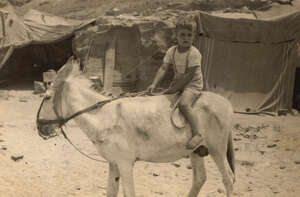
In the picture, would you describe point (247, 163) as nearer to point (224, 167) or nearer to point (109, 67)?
point (224, 167)

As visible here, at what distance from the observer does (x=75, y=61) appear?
12.3 feet

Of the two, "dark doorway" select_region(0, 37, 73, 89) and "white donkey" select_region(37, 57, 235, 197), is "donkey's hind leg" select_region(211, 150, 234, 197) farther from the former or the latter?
"dark doorway" select_region(0, 37, 73, 89)

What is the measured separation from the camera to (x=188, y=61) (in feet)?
12.0

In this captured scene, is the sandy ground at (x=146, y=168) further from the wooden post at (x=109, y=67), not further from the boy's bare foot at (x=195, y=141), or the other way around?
the wooden post at (x=109, y=67)

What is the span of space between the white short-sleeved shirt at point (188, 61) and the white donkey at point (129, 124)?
7.1 inches

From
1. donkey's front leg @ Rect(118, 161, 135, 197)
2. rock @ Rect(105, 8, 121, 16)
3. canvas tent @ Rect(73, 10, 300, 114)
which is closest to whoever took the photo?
donkey's front leg @ Rect(118, 161, 135, 197)

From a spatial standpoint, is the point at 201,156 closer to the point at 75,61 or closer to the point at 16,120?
the point at 75,61

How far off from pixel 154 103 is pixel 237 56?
20.6ft

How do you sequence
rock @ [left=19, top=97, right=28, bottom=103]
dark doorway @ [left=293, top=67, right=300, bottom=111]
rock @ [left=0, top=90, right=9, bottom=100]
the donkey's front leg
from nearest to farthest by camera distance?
1. the donkey's front leg
2. dark doorway @ [left=293, top=67, right=300, bottom=111]
3. rock @ [left=19, top=97, right=28, bottom=103]
4. rock @ [left=0, top=90, right=9, bottom=100]

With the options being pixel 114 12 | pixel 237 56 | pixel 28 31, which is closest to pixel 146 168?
pixel 237 56

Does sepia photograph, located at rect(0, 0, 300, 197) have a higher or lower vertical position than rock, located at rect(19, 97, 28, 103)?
higher

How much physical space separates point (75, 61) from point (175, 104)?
3.58 ft

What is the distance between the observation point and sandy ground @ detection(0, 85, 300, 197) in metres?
5.34

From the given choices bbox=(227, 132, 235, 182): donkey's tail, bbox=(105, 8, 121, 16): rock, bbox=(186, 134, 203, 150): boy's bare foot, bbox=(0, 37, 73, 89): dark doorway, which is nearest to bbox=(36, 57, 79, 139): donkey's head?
bbox=(186, 134, 203, 150): boy's bare foot
